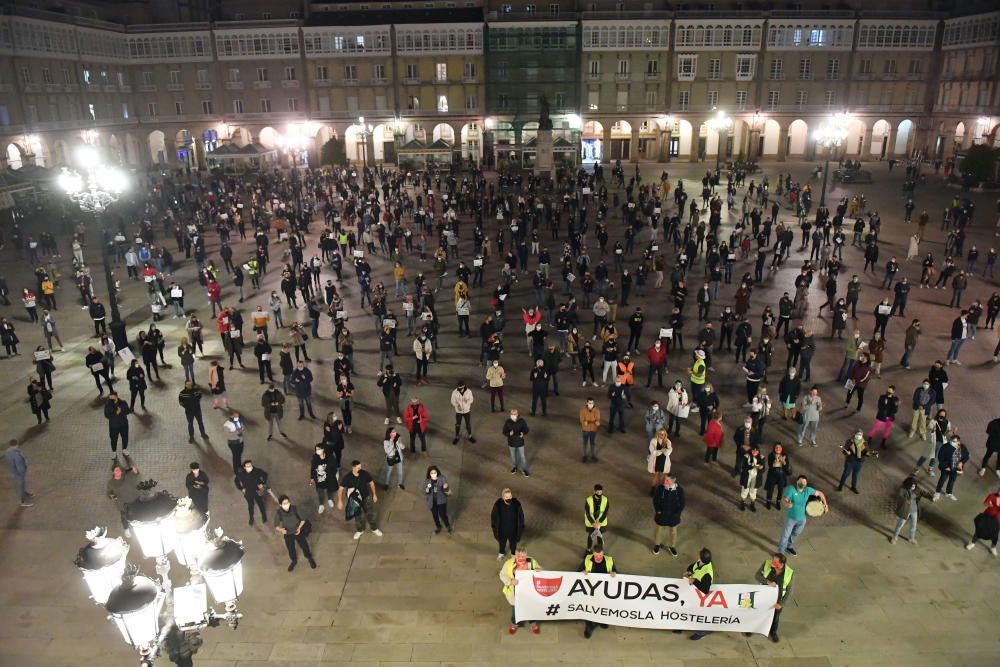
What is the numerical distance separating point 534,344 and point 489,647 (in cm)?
921

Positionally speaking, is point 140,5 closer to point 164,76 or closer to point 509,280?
point 164,76

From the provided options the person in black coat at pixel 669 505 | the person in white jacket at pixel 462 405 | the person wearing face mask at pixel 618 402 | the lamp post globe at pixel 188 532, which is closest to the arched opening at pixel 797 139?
the person wearing face mask at pixel 618 402

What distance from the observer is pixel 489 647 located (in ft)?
30.6

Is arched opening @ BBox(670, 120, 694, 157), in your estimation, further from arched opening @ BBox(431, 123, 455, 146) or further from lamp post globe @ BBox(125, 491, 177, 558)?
lamp post globe @ BBox(125, 491, 177, 558)

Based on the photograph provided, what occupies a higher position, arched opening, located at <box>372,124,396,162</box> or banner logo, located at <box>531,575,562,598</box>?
arched opening, located at <box>372,124,396,162</box>

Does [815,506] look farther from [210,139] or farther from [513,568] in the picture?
[210,139]

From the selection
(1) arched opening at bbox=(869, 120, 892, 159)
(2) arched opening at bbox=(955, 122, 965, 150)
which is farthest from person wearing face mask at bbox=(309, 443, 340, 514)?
(1) arched opening at bbox=(869, 120, 892, 159)

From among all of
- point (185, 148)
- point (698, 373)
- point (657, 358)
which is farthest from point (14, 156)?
point (698, 373)

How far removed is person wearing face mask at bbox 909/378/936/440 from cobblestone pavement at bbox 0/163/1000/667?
1.19ft

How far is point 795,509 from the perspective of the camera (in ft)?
34.7

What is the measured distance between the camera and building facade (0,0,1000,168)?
56.6 m

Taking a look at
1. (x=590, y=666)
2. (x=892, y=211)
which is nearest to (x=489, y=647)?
(x=590, y=666)

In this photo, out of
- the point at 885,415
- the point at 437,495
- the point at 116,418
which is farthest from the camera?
the point at 116,418

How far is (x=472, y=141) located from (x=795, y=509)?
180 feet
